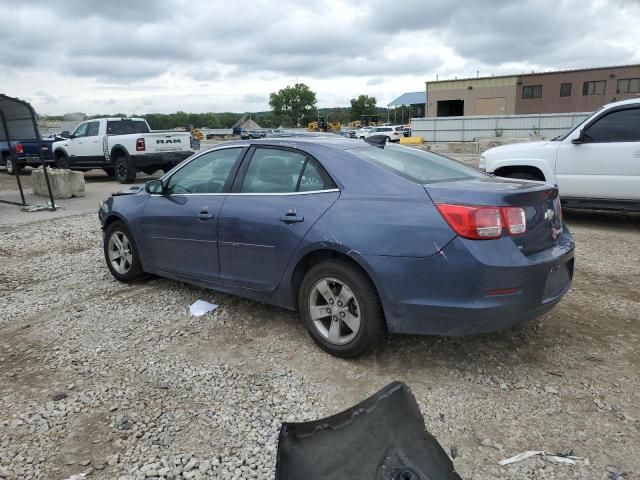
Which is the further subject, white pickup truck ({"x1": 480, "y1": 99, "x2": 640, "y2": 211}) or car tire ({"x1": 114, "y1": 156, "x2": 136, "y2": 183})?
car tire ({"x1": 114, "y1": 156, "x2": 136, "y2": 183})

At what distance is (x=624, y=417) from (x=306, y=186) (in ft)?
8.24

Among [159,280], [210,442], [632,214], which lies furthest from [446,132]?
[210,442]

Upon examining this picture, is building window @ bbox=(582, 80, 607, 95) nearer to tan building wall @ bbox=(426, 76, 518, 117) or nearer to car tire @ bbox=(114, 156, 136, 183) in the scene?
tan building wall @ bbox=(426, 76, 518, 117)

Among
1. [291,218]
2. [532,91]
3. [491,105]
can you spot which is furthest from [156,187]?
[532,91]

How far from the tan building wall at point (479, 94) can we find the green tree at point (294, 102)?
5823 cm

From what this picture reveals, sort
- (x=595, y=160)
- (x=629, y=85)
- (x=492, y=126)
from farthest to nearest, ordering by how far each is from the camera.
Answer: (x=629, y=85) → (x=492, y=126) → (x=595, y=160)

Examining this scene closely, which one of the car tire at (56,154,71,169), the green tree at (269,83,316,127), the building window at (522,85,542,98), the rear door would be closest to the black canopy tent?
the car tire at (56,154,71,169)

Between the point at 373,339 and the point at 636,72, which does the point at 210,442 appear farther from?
the point at 636,72

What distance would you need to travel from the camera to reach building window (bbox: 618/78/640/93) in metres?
50.7

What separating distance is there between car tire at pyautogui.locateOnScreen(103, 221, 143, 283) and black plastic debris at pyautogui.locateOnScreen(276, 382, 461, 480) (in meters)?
3.38

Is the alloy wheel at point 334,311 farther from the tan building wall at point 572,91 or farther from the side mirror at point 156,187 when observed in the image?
the tan building wall at point 572,91

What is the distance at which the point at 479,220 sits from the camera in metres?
3.09

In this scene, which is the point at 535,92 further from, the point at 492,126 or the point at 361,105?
the point at 361,105

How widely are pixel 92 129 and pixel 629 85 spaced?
53.3 meters
